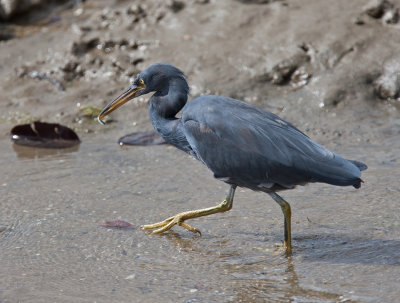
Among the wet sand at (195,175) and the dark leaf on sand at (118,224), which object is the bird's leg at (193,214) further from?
the dark leaf on sand at (118,224)

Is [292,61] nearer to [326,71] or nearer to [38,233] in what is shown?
[326,71]

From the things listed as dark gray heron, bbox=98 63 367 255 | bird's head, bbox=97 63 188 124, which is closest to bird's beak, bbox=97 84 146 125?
bird's head, bbox=97 63 188 124

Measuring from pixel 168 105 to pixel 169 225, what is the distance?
2.86 ft

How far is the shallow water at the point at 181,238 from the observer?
11.9 feet

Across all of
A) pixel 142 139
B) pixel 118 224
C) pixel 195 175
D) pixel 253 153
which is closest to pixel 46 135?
pixel 142 139

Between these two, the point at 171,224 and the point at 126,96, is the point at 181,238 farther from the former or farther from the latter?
the point at 126,96

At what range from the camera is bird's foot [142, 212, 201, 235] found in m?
4.50

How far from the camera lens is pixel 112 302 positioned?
11.4 ft

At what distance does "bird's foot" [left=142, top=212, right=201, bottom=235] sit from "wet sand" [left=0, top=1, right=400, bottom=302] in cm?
5

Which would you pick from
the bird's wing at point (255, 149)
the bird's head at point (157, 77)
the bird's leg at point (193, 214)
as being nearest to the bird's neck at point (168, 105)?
the bird's head at point (157, 77)

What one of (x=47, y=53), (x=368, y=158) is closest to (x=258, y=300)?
(x=368, y=158)

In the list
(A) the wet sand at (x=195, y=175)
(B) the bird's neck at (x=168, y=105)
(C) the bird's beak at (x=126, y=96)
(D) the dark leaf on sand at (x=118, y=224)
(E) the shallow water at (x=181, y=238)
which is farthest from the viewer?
(C) the bird's beak at (x=126, y=96)

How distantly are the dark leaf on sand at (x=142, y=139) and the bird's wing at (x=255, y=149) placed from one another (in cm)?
207

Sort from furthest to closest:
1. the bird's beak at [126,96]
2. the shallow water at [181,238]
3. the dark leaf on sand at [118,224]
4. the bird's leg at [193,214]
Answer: the bird's beak at [126,96] → the dark leaf on sand at [118,224] → the bird's leg at [193,214] → the shallow water at [181,238]
